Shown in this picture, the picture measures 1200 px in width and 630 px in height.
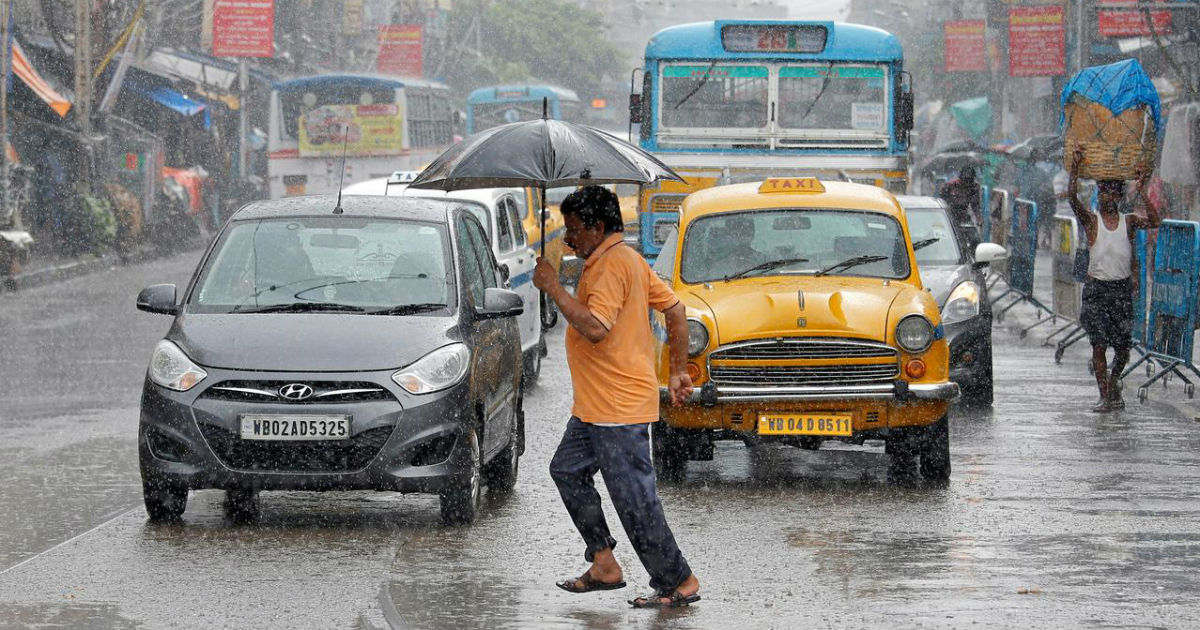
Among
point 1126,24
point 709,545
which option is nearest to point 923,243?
point 709,545

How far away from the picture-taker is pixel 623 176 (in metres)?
7.89

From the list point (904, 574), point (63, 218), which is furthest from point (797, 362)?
point (63, 218)

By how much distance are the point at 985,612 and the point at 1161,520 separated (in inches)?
96.7

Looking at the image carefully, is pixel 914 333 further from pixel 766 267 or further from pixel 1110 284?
pixel 1110 284

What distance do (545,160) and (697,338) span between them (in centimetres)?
246

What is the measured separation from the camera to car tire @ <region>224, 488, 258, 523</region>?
9.07m

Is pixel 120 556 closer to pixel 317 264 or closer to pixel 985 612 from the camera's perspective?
pixel 317 264

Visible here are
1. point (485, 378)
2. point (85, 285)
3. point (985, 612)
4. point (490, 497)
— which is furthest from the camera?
point (85, 285)

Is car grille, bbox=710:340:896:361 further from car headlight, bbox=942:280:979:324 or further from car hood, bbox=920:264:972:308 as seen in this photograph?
car hood, bbox=920:264:972:308

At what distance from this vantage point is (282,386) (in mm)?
8516

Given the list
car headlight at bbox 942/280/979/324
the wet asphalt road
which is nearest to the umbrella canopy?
the wet asphalt road

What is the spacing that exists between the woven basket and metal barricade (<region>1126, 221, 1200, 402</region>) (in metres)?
0.84

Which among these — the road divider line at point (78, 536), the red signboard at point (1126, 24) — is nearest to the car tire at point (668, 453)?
the road divider line at point (78, 536)

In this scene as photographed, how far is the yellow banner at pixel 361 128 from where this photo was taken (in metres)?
37.9
